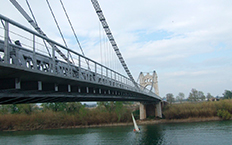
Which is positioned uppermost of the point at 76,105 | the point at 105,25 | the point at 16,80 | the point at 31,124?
the point at 105,25

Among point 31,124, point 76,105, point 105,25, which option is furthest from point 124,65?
point 31,124

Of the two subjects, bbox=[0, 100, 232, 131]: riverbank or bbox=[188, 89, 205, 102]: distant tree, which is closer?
bbox=[0, 100, 232, 131]: riverbank

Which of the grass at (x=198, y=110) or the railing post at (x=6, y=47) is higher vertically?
the railing post at (x=6, y=47)

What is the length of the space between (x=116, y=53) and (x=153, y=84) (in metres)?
24.3

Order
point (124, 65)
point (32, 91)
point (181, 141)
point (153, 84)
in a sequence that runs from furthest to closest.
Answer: point (153, 84)
point (124, 65)
point (181, 141)
point (32, 91)

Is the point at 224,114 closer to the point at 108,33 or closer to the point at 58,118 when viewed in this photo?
the point at 108,33

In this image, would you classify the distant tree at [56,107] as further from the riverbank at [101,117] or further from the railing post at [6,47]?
the railing post at [6,47]

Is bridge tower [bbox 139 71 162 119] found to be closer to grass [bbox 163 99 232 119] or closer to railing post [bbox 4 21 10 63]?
grass [bbox 163 99 232 119]

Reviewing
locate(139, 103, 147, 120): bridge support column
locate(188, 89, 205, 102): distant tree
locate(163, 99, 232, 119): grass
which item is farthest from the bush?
Result: locate(188, 89, 205, 102): distant tree

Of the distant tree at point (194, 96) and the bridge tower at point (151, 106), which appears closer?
the bridge tower at point (151, 106)

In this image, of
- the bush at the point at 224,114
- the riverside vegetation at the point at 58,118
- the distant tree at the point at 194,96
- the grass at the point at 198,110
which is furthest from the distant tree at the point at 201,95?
the riverside vegetation at the point at 58,118

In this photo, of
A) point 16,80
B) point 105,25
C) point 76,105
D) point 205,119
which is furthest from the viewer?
point 76,105

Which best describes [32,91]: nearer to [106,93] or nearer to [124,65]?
[106,93]

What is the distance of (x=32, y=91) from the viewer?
10867 millimetres
